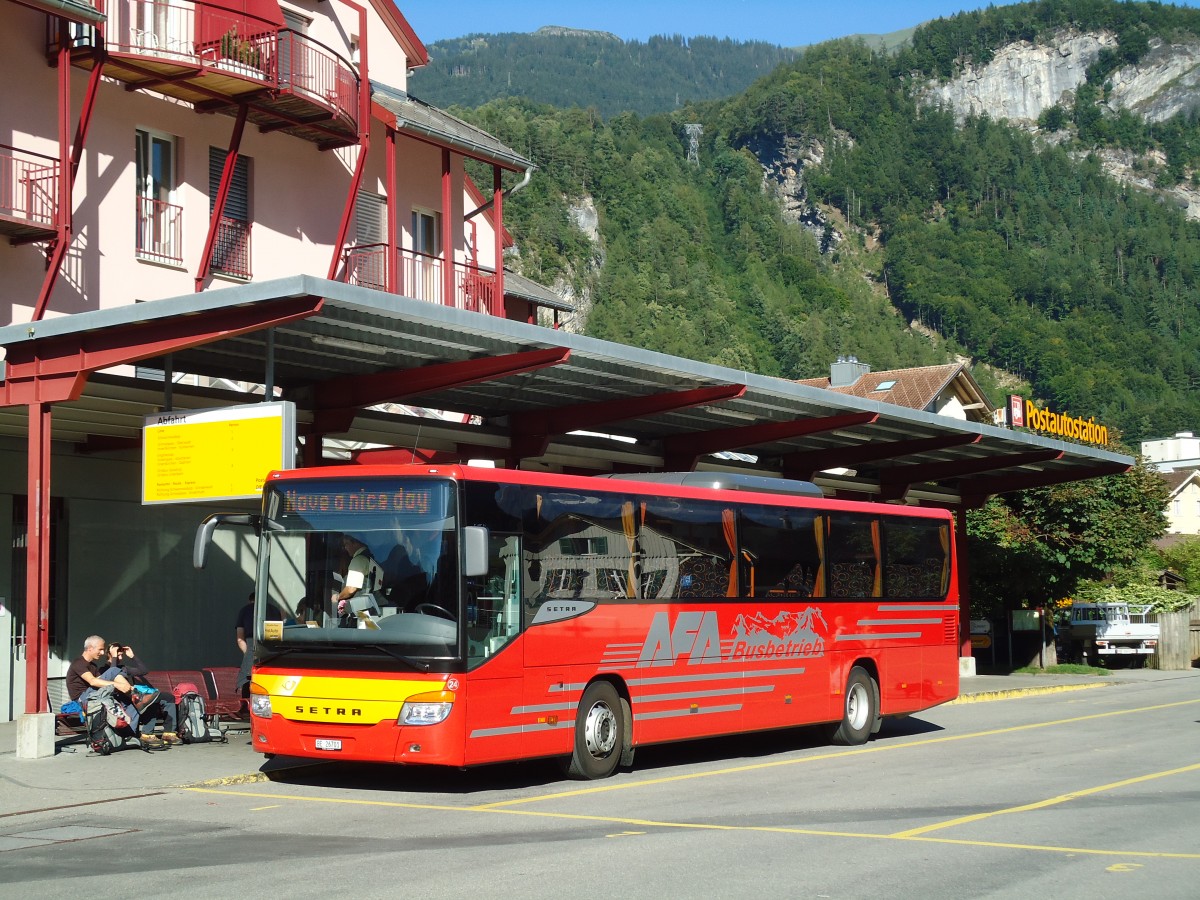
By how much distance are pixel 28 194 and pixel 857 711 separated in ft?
42.9

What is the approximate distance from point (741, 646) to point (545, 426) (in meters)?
6.55

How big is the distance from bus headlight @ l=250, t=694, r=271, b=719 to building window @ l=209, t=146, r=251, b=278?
12032 millimetres

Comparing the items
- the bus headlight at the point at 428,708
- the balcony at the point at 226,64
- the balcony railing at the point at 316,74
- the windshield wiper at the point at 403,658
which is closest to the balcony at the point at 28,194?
the balcony at the point at 226,64

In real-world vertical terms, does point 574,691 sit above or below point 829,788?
above

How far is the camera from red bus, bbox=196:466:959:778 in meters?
12.8

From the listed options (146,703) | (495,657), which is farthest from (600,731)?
(146,703)

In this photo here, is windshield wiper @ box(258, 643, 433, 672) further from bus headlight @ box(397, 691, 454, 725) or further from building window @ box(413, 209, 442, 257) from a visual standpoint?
building window @ box(413, 209, 442, 257)

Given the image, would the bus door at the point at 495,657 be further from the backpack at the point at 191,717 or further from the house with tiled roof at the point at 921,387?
the house with tiled roof at the point at 921,387

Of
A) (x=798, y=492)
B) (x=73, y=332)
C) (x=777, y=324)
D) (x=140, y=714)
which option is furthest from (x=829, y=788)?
(x=777, y=324)

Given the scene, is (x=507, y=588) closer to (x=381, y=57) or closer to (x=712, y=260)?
(x=381, y=57)

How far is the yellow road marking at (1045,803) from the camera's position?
10.7m

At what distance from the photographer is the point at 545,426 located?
21781 mm

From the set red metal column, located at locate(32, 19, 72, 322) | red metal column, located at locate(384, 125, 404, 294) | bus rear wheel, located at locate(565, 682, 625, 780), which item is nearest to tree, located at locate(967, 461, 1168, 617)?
red metal column, located at locate(384, 125, 404, 294)

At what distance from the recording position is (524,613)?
1338cm
